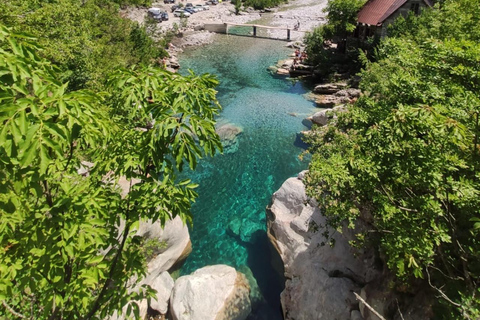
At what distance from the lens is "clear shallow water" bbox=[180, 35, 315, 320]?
12.7 m

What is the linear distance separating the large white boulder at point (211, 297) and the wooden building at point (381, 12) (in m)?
30.5

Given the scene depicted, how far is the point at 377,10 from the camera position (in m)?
31.2

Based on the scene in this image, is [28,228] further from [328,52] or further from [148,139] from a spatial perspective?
[328,52]

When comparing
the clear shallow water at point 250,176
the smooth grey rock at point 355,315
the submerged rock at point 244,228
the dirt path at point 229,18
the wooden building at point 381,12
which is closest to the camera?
the smooth grey rock at point 355,315

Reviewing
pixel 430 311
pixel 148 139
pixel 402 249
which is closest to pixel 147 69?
pixel 148 139

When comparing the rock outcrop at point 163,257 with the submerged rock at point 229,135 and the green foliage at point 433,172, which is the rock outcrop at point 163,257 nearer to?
the green foliage at point 433,172

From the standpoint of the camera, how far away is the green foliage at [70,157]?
2.26 m

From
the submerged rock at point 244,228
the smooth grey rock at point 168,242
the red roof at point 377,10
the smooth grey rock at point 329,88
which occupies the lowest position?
the submerged rock at point 244,228

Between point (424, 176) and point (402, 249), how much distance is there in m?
1.46

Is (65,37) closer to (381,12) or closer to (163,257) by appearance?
(163,257)

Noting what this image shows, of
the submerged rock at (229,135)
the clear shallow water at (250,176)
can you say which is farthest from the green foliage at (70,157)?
the submerged rock at (229,135)

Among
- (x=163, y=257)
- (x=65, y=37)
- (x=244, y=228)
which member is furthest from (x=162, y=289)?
(x=65, y=37)

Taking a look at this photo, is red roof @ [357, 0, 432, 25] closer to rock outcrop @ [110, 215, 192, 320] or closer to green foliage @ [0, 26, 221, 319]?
rock outcrop @ [110, 215, 192, 320]

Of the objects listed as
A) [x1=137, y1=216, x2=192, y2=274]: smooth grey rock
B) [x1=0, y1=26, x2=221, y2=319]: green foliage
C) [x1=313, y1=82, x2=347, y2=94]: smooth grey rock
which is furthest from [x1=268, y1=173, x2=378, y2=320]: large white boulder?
[x1=313, y1=82, x2=347, y2=94]: smooth grey rock
